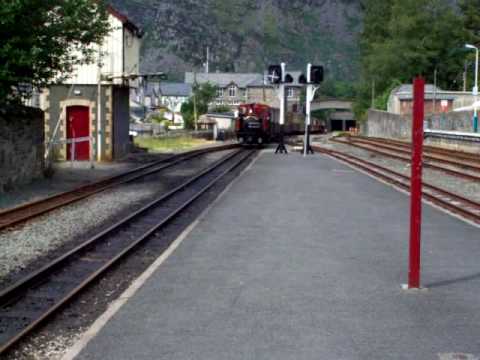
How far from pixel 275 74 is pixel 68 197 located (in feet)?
76.0

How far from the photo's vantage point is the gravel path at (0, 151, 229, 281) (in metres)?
10.9

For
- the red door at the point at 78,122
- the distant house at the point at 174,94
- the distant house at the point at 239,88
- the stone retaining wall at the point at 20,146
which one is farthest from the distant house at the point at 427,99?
the distant house at the point at 174,94

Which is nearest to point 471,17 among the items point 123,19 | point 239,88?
point 123,19

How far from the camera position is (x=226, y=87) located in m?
140

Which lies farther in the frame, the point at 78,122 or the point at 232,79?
the point at 232,79

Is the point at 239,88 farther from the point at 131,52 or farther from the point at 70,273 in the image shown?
the point at 70,273

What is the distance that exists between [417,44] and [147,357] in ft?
254

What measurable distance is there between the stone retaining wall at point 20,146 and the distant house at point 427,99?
158 feet

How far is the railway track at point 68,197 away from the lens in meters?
14.2

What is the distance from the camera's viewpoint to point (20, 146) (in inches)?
786

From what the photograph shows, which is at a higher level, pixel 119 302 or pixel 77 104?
pixel 77 104

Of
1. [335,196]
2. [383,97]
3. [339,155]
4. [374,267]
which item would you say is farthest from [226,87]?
[374,267]

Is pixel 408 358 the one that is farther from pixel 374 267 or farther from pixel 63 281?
pixel 63 281

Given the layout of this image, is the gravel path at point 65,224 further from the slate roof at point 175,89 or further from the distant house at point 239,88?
the slate roof at point 175,89
